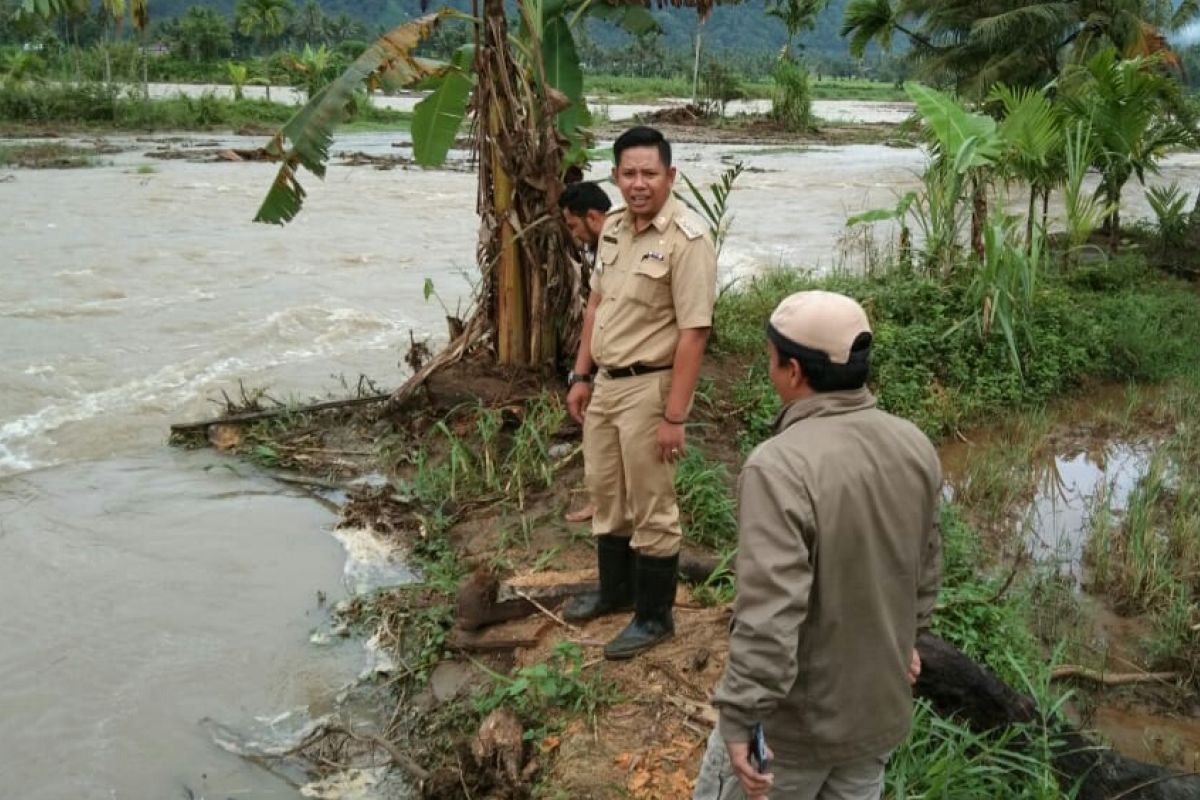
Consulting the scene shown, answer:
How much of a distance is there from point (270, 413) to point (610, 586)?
11.3 feet

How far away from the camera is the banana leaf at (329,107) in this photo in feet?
16.2

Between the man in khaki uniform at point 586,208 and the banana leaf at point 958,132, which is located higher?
the banana leaf at point 958,132

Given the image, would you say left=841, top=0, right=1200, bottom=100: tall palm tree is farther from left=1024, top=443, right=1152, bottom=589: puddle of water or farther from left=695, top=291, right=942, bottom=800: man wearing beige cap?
left=695, top=291, right=942, bottom=800: man wearing beige cap

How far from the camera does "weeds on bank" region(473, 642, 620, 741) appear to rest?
345 cm

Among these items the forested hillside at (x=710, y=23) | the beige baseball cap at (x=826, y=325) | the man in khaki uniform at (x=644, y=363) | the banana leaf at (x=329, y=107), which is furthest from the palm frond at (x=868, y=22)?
the forested hillside at (x=710, y=23)

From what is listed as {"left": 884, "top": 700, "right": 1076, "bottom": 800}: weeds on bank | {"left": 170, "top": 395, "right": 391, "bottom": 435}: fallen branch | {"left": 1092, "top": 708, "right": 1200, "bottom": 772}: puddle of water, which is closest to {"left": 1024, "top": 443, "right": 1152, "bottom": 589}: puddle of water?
{"left": 1092, "top": 708, "right": 1200, "bottom": 772}: puddle of water

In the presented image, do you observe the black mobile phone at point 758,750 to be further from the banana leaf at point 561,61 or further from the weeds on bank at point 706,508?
the banana leaf at point 561,61

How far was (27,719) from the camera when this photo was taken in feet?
12.6

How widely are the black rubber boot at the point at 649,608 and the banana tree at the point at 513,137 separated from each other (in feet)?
8.37

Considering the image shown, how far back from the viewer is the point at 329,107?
195 inches

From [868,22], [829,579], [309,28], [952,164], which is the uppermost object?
[309,28]

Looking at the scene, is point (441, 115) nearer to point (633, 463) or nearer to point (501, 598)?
point (501, 598)

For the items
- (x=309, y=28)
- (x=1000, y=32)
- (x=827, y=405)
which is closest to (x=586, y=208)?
(x=827, y=405)

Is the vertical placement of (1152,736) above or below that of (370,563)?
below
